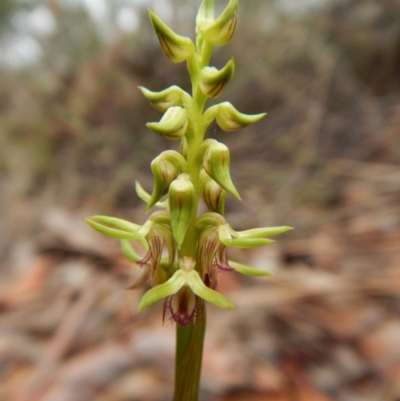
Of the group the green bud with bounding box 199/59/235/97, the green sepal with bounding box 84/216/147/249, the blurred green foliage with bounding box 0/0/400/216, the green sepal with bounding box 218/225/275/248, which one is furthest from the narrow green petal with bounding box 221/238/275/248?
the blurred green foliage with bounding box 0/0/400/216

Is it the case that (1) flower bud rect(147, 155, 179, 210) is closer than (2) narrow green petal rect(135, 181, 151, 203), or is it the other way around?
(1) flower bud rect(147, 155, 179, 210)

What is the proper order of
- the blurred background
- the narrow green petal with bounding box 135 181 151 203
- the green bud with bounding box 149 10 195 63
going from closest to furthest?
the green bud with bounding box 149 10 195 63
the narrow green petal with bounding box 135 181 151 203
the blurred background

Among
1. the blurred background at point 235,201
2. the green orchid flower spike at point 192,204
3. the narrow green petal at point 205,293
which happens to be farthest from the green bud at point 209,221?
the blurred background at point 235,201

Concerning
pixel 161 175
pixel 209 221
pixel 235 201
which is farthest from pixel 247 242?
pixel 235 201

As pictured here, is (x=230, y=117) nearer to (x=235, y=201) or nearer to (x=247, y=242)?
(x=247, y=242)

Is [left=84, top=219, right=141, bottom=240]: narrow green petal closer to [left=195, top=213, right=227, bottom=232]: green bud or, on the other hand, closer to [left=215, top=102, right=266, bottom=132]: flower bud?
[left=195, top=213, right=227, bottom=232]: green bud

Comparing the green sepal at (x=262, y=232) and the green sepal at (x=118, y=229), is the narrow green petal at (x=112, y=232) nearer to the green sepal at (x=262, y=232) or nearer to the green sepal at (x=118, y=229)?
the green sepal at (x=118, y=229)
